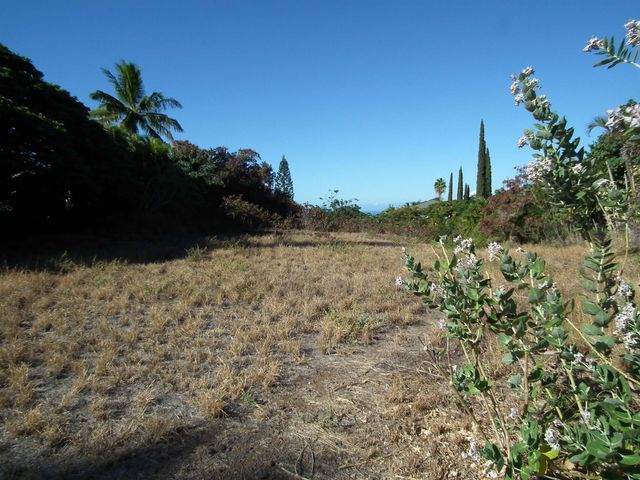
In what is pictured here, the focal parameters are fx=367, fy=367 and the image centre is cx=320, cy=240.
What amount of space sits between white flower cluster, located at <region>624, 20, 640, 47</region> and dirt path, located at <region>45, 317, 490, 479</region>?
6.16 feet

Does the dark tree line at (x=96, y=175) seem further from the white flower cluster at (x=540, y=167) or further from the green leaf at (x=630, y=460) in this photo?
the green leaf at (x=630, y=460)

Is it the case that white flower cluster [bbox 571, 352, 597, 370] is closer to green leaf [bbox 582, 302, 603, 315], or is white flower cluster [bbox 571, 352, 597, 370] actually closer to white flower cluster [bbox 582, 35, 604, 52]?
green leaf [bbox 582, 302, 603, 315]

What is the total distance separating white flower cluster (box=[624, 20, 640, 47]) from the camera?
93cm

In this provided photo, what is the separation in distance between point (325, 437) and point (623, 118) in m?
2.04

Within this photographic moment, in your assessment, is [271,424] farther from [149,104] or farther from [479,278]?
[149,104]

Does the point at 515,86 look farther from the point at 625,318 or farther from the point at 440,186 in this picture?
the point at 440,186

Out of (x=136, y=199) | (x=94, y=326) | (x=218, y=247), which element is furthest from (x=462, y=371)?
(x=136, y=199)

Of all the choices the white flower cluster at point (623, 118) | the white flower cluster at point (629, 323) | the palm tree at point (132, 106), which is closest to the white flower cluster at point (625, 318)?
the white flower cluster at point (629, 323)

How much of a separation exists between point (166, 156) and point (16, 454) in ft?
42.9

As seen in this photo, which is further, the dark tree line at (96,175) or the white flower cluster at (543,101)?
the dark tree line at (96,175)

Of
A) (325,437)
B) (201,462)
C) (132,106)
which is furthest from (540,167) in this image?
(132,106)

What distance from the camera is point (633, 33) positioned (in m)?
0.95

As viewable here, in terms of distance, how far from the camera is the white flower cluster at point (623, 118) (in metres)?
0.83

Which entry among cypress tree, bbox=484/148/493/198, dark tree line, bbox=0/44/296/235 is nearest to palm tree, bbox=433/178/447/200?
cypress tree, bbox=484/148/493/198
